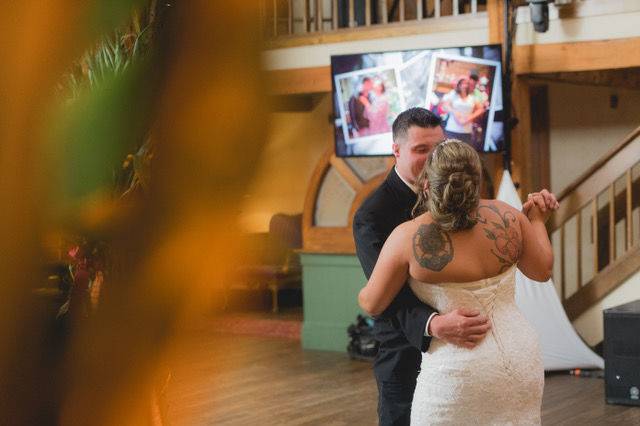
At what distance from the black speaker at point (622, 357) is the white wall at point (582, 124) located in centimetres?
336

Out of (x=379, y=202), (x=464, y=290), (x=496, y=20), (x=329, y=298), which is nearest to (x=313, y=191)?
(x=329, y=298)

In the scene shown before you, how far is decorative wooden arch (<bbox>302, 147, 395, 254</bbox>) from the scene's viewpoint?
8.66 m

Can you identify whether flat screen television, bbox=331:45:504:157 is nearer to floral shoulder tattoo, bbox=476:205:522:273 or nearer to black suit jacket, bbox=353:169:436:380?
black suit jacket, bbox=353:169:436:380

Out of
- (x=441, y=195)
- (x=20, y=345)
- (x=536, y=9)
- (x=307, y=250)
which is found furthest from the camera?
(x=307, y=250)

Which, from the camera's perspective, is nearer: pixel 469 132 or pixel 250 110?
pixel 250 110

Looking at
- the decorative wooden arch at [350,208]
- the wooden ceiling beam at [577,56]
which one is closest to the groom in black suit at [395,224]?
the wooden ceiling beam at [577,56]

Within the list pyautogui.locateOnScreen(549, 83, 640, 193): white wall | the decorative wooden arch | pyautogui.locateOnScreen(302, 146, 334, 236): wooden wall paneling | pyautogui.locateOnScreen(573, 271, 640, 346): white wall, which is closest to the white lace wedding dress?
pyautogui.locateOnScreen(573, 271, 640, 346): white wall

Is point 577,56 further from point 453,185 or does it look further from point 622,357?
point 453,185

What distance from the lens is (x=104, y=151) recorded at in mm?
520

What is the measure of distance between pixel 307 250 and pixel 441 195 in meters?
6.79

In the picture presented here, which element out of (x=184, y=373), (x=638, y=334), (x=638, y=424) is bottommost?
(x=638, y=424)

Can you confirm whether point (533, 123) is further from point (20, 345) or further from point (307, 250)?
point (20, 345)

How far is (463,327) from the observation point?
2.24 meters

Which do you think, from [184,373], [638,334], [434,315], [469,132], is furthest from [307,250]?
[184,373]
